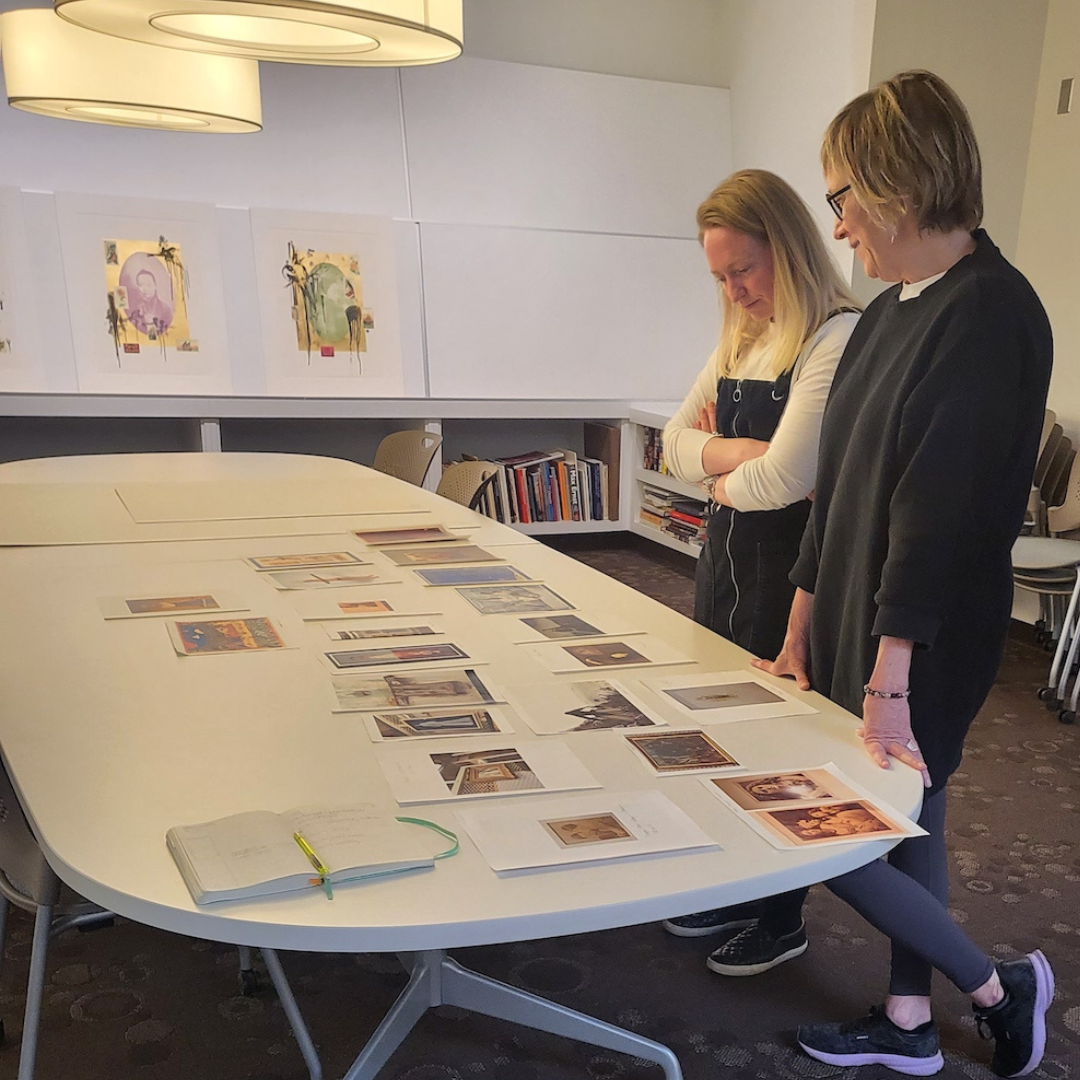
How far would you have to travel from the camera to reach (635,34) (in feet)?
17.8

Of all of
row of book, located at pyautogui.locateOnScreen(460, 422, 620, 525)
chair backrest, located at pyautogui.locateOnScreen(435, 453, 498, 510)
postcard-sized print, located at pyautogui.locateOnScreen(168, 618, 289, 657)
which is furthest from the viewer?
row of book, located at pyautogui.locateOnScreen(460, 422, 620, 525)

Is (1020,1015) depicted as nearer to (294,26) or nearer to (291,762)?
(291,762)

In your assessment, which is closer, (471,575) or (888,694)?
(888,694)

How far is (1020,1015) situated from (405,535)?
5.32 ft

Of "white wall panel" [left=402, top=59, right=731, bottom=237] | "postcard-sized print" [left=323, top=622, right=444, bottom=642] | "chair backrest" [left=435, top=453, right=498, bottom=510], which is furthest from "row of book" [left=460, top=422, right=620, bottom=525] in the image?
"postcard-sized print" [left=323, top=622, right=444, bottom=642]

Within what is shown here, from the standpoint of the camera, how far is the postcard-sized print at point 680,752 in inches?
50.9

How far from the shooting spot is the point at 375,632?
5.90ft

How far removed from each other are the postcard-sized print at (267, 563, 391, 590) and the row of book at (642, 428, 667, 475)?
10.1 feet

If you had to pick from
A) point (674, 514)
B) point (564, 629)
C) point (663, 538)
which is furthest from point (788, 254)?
point (663, 538)

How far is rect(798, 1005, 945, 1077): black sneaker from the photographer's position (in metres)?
1.75

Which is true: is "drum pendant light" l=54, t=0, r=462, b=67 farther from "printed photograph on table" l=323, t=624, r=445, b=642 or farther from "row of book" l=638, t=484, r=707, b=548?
"row of book" l=638, t=484, r=707, b=548

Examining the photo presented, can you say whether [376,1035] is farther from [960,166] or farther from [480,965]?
[960,166]

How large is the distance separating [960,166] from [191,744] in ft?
4.03

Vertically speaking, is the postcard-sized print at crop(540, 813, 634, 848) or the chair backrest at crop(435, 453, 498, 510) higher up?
the postcard-sized print at crop(540, 813, 634, 848)
